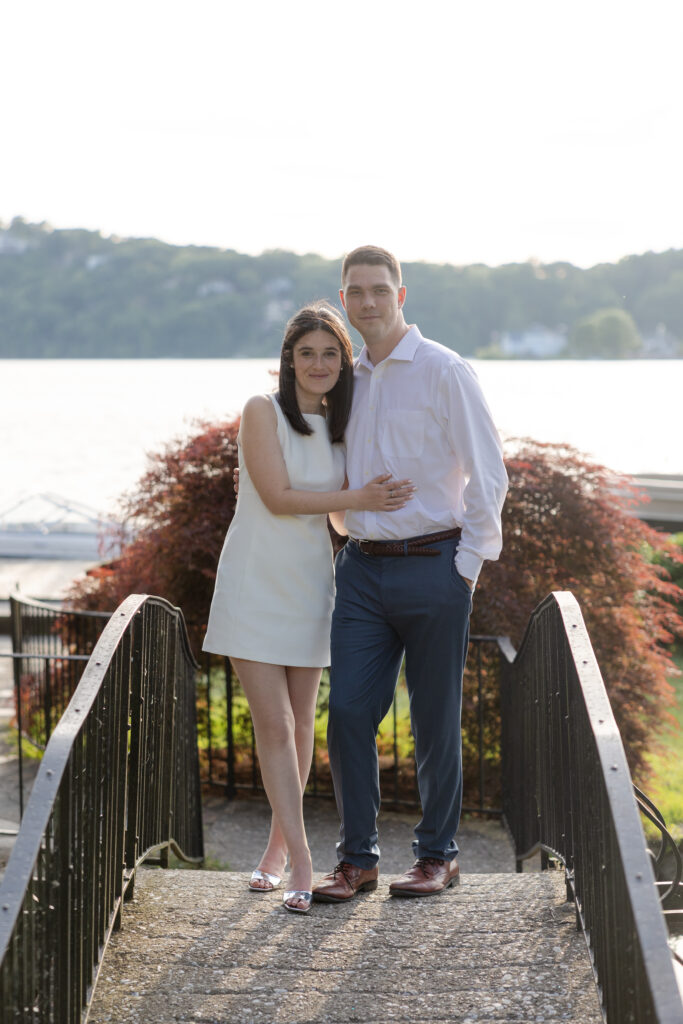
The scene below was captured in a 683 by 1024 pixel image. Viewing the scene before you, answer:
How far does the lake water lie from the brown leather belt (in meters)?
1.02

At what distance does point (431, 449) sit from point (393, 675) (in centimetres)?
76

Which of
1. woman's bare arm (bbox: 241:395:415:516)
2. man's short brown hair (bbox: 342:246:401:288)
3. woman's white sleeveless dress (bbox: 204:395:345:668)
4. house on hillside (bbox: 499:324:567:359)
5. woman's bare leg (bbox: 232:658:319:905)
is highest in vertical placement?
Answer: house on hillside (bbox: 499:324:567:359)

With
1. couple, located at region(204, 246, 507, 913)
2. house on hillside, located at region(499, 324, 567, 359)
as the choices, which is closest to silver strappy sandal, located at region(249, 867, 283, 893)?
couple, located at region(204, 246, 507, 913)

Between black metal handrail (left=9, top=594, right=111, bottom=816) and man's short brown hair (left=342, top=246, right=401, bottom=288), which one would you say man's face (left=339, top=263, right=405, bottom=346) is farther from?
black metal handrail (left=9, top=594, right=111, bottom=816)

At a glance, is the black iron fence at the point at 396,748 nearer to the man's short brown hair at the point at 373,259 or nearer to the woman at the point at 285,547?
the woman at the point at 285,547

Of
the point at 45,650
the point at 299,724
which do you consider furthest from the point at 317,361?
the point at 45,650

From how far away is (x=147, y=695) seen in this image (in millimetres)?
3520


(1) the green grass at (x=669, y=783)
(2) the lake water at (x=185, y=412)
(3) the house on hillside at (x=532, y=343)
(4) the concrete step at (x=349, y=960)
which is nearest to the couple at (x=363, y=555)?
(4) the concrete step at (x=349, y=960)

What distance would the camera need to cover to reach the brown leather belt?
3557mm

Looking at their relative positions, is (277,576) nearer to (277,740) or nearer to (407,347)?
(277,740)

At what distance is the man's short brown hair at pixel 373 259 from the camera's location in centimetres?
364

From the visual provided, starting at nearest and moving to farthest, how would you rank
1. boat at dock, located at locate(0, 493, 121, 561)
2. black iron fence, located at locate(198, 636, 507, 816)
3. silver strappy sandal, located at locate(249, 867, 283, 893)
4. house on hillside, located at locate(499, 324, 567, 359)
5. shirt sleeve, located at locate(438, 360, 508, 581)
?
shirt sleeve, located at locate(438, 360, 508, 581)
silver strappy sandal, located at locate(249, 867, 283, 893)
black iron fence, located at locate(198, 636, 507, 816)
boat at dock, located at locate(0, 493, 121, 561)
house on hillside, located at locate(499, 324, 567, 359)

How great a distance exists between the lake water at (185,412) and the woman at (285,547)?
0.93 meters

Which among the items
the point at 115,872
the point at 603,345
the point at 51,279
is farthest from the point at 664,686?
the point at 51,279
